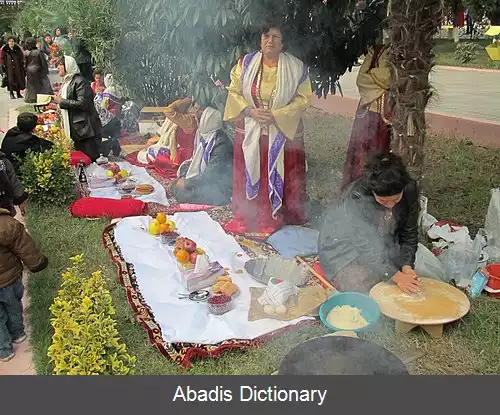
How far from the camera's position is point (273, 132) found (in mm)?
3904

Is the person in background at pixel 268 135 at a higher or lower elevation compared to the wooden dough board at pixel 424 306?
higher

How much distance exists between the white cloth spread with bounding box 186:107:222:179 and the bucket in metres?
2.59

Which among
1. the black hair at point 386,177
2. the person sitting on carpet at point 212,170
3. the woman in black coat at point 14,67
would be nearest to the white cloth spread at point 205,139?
the person sitting on carpet at point 212,170

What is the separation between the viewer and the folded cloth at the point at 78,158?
5557mm

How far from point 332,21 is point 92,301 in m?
2.99

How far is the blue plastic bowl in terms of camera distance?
2.61 metres

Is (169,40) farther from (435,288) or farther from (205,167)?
(435,288)

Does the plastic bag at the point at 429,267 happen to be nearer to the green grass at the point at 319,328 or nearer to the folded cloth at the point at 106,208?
the green grass at the point at 319,328

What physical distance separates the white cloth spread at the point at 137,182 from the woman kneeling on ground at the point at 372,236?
88.6 inches

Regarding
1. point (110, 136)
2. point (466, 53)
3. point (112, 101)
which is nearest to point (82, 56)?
point (112, 101)

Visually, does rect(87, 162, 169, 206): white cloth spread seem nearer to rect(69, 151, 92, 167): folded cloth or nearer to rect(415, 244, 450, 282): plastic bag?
rect(69, 151, 92, 167): folded cloth

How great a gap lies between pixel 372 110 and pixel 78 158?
3.21m

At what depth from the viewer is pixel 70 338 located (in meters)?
2.25

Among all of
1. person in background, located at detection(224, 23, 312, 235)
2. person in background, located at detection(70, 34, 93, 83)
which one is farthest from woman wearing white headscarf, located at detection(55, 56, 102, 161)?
person in background, located at detection(224, 23, 312, 235)
